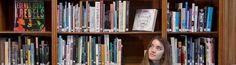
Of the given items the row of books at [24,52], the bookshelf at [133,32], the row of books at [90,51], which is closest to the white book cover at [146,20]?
the bookshelf at [133,32]

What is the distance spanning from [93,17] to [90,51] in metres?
0.27

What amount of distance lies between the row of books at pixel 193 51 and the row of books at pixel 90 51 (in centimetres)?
45

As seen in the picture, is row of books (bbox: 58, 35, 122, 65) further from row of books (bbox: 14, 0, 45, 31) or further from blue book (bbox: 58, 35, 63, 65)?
row of books (bbox: 14, 0, 45, 31)

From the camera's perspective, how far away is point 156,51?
2.54 metres

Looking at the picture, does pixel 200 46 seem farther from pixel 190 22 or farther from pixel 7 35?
pixel 7 35

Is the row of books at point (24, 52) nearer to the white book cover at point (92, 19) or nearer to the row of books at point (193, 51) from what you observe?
the white book cover at point (92, 19)

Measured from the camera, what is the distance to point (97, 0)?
3.05 m

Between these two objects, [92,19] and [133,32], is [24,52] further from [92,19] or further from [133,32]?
[133,32]

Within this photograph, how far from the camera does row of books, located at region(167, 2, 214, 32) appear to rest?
2812 millimetres

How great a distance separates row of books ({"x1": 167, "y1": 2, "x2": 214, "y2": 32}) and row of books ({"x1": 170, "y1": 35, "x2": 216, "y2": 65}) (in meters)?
0.09

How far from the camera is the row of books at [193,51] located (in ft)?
9.34

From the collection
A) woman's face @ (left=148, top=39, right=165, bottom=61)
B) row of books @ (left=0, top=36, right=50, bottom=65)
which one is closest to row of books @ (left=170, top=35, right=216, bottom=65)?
woman's face @ (left=148, top=39, right=165, bottom=61)

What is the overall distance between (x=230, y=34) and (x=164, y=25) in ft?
1.72

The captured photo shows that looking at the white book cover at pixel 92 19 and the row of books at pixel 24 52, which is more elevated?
the white book cover at pixel 92 19
